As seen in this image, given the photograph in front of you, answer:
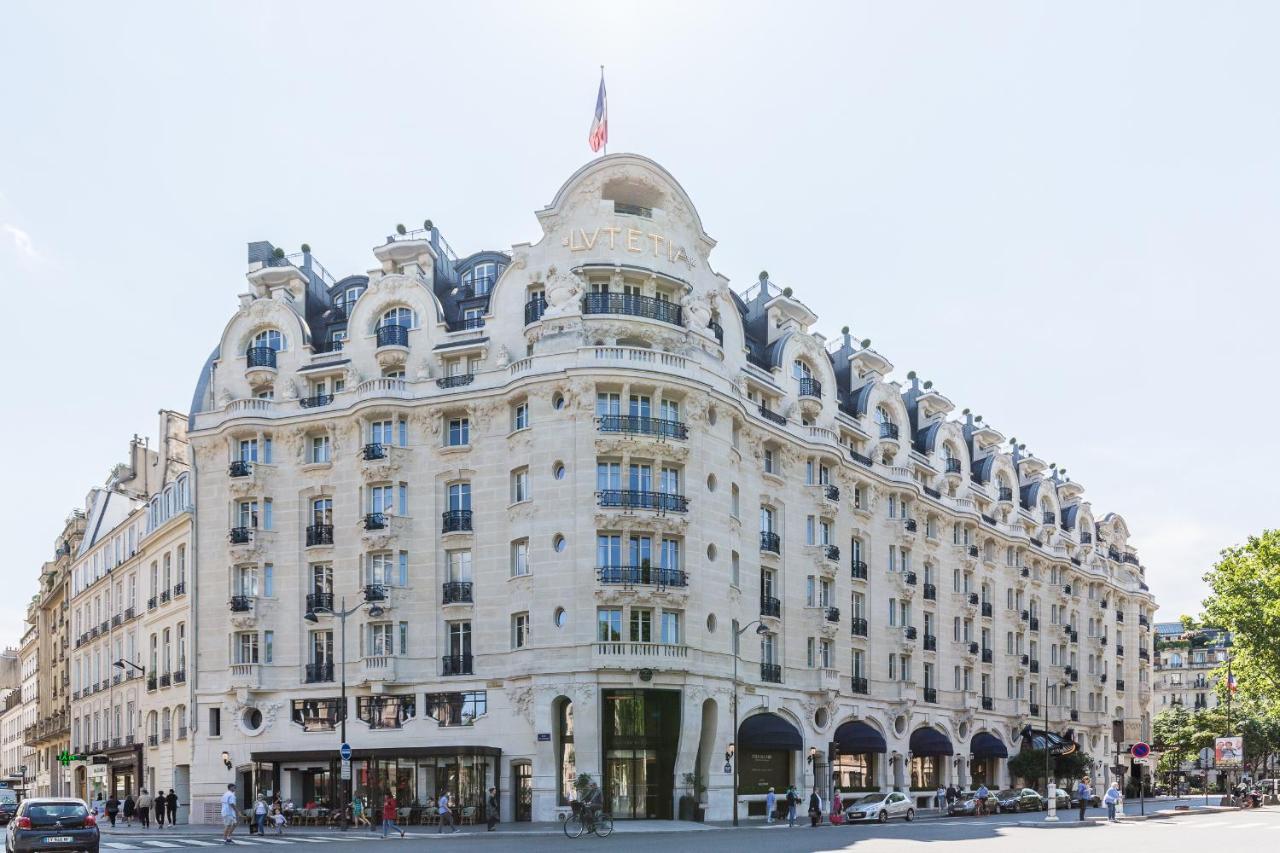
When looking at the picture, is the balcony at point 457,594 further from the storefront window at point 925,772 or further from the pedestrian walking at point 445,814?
the storefront window at point 925,772

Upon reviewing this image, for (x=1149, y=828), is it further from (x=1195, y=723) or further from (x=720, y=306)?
(x=1195, y=723)

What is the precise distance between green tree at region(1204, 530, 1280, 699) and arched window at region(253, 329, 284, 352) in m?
50.8

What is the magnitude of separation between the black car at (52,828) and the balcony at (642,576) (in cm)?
2169

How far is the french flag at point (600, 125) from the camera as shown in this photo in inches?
2078

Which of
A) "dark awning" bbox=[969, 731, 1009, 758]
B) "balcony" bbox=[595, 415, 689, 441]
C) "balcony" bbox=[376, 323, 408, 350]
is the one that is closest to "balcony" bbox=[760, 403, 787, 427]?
"balcony" bbox=[595, 415, 689, 441]

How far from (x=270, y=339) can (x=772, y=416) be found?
23.0m

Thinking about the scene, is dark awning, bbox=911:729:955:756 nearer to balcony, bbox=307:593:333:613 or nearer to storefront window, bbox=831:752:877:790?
storefront window, bbox=831:752:877:790

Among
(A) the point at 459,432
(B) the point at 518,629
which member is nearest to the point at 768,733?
(B) the point at 518,629

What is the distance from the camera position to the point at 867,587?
6600 centimetres

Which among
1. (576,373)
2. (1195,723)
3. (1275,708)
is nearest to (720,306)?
(576,373)

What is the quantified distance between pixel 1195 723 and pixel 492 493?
74.7 metres

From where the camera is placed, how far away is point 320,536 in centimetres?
5522

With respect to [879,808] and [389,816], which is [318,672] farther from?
[879,808]

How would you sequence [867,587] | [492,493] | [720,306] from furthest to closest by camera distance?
[867,587] < [720,306] < [492,493]
